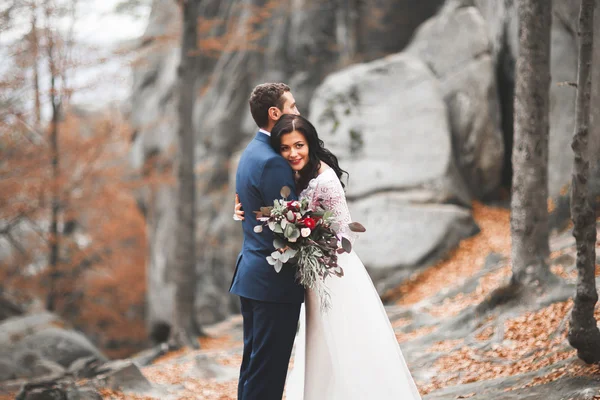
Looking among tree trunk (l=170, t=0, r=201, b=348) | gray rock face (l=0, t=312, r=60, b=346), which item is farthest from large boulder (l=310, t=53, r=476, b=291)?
gray rock face (l=0, t=312, r=60, b=346)

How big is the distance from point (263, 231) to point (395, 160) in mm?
7957

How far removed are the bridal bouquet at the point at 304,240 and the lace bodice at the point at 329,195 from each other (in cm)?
Answer: 7

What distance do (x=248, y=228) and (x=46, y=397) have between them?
265 centimetres

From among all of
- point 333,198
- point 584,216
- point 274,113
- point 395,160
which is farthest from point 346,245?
point 395,160

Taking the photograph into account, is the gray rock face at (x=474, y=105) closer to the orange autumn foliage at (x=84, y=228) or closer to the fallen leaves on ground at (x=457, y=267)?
the fallen leaves on ground at (x=457, y=267)

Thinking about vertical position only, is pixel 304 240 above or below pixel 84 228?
above

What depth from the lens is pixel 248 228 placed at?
12.6 ft

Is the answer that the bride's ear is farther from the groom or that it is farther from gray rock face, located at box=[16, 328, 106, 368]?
gray rock face, located at box=[16, 328, 106, 368]

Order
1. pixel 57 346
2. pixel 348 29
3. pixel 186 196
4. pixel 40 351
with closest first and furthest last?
→ pixel 40 351, pixel 57 346, pixel 186 196, pixel 348 29

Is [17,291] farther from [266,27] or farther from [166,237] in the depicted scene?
[266,27]

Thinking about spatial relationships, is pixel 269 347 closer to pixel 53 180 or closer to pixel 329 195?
pixel 329 195

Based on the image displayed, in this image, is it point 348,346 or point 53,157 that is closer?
point 348,346

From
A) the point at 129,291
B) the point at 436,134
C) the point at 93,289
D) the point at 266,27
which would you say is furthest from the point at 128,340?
the point at 436,134

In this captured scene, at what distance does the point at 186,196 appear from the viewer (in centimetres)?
1054
